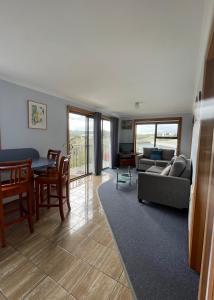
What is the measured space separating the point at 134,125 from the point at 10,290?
20.5ft

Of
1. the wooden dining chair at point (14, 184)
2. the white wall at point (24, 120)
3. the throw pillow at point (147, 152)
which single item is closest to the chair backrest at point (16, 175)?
the wooden dining chair at point (14, 184)

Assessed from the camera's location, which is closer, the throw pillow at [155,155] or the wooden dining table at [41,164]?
the wooden dining table at [41,164]

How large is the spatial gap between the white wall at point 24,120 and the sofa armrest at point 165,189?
2220 mm

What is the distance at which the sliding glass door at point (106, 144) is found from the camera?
587cm

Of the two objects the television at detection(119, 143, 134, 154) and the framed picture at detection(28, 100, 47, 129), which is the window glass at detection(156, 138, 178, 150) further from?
the framed picture at detection(28, 100, 47, 129)

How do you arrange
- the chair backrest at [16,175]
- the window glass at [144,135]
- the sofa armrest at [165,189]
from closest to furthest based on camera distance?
the chair backrest at [16,175] < the sofa armrest at [165,189] < the window glass at [144,135]

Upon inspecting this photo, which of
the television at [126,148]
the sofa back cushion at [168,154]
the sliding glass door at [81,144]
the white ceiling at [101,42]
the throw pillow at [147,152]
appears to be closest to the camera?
the white ceiling at [101,42]

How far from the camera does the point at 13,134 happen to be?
9.26ft

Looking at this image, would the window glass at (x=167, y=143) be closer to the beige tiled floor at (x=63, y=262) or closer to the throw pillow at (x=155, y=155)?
the throw pillow at (x=155, y=155)

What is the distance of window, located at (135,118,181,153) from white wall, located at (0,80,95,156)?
3.85 m

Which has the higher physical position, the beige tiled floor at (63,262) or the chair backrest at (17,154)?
the chair backrest at (17,154)

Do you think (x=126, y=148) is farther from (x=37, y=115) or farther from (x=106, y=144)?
(x=37, y=115)

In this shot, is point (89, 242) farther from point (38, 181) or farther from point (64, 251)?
point (38, 181)

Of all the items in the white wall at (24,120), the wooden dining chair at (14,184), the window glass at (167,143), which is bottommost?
the wooden dining chair at (14,184)
